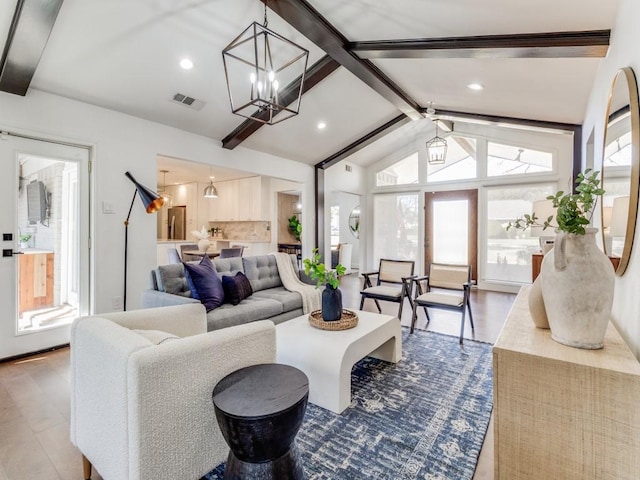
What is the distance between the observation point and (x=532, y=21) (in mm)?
2408

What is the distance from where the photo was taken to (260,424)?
1.21 m

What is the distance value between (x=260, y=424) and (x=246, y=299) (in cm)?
239

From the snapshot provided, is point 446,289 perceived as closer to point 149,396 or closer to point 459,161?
point 149,396

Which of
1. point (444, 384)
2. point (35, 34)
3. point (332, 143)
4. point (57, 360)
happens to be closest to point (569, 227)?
point (444, 384)

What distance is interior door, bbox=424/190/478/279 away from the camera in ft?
21.9

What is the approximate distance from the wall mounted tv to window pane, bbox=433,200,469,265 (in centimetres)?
655

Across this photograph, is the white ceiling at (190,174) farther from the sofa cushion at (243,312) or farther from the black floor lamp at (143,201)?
the sofa cushion at (243,312)

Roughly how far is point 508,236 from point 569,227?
560 centimetres

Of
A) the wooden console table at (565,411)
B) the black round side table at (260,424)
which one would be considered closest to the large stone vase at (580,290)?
the wooden console table at (565,411)

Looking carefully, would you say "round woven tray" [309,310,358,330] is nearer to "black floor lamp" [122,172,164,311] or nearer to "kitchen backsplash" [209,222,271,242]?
"black floor lamp" [122,172,164,311]

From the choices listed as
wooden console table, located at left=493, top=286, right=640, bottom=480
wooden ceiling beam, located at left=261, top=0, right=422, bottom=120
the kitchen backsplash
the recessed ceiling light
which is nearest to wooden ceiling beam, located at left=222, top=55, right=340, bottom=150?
wooden ceiling beam, located at left=261, top=0, right=422, bottom=120

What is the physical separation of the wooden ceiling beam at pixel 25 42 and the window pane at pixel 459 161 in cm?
637

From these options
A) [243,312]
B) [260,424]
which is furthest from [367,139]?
[260,424]

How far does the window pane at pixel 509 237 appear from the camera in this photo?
19.8 ft
